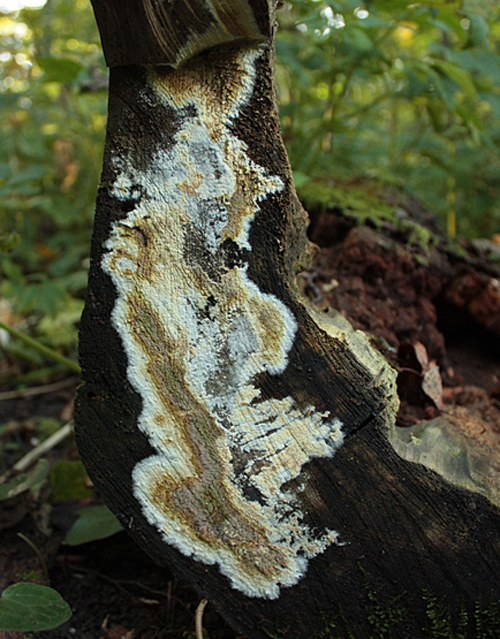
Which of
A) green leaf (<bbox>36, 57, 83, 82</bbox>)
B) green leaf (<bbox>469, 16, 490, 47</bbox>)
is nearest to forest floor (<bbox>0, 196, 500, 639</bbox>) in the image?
green leaf (<bbox>469, 16, 490, 47</bbox>)

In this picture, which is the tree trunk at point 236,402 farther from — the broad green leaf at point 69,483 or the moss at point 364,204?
the moss at point 364,204

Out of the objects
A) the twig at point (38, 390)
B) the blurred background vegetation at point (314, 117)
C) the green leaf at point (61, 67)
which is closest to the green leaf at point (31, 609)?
the blurred background vegetation at point (314, 117)

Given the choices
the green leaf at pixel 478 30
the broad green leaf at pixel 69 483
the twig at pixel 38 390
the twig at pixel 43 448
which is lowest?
the twig at pixel 38 390

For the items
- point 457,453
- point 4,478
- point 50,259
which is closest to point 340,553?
point 457,453

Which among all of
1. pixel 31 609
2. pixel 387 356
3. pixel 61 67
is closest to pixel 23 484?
pixel 31 609

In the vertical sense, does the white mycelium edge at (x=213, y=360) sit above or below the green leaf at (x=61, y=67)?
below

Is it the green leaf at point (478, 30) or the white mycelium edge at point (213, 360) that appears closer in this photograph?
the white mycelium edge at point (213, 360)

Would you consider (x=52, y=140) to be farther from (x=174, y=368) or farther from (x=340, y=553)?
(x=340, y=553)

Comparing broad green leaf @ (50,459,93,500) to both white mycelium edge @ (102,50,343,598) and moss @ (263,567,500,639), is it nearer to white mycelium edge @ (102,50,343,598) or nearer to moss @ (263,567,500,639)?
white mycelium edge @ (102,50,343,598)
